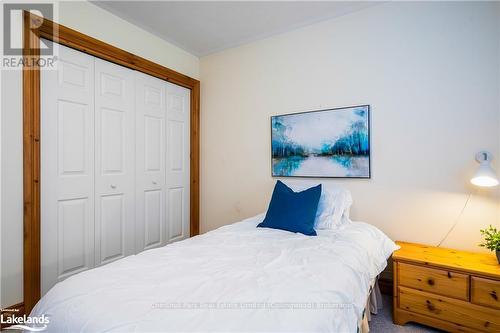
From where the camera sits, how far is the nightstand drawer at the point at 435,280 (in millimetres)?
1621

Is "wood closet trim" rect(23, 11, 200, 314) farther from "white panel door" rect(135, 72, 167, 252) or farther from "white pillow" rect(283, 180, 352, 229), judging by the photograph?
"white pillow" rect(283, 180, 352, 229)

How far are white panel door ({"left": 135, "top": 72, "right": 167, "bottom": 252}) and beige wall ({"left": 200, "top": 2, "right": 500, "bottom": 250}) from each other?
1010mm

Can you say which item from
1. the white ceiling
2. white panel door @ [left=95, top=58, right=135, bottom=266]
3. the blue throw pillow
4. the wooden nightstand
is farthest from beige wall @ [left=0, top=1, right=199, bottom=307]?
the wooden nightstand

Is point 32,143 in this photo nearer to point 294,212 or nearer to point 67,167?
point 67,167

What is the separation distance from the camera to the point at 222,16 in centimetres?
254

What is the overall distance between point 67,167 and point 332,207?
2.26 meters

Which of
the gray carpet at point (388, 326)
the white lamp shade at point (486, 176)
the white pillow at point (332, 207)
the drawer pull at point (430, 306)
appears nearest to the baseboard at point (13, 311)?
the white pillow at point (332, 207)

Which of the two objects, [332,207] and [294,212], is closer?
[294,212]

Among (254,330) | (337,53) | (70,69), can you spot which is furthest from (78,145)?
(337,53)

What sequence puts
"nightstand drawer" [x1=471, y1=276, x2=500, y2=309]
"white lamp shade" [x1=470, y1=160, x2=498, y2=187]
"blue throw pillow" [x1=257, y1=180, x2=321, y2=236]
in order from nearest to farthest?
"nightstand drawer" [x1=471, y1=276, x2=500, y2=309], "white lamp shade" [x1=470, y1=160, x2=498, y2=187], "blue throw pillow" [x1=257, y1=180, x2=321, y2=236]

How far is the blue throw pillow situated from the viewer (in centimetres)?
200

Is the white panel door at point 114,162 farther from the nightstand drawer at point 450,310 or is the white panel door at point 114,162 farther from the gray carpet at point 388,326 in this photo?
the nightstand drawer at point 450,310

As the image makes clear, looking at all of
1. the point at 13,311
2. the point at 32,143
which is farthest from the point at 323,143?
the point at 13,311

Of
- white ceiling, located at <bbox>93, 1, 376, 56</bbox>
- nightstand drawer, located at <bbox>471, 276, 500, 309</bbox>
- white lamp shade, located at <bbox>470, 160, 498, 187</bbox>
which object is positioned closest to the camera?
nightstand drawer, located at <bbox>471, 276, 500, 309</bbox>
